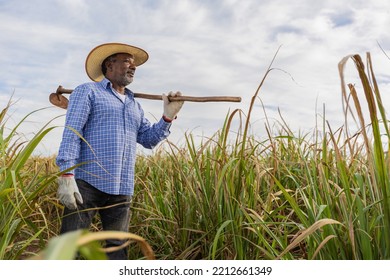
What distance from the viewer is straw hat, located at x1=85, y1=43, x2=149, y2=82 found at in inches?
164

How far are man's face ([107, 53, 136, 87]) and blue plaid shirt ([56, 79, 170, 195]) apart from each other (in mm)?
117

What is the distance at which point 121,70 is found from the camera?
4039 mm

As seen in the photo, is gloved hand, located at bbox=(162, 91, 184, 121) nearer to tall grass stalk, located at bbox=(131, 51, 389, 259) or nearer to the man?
the man

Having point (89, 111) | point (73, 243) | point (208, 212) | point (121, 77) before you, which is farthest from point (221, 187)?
point (73, 243)

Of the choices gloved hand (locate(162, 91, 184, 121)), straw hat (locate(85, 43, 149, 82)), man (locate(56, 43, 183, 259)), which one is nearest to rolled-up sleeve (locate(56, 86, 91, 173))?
man (locate(56, 43, 183, 259))

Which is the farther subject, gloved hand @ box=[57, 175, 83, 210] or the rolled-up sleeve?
the rolled-up sleeve

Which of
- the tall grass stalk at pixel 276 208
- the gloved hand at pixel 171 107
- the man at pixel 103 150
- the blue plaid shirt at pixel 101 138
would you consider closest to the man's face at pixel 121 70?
the man at pixel 103 150

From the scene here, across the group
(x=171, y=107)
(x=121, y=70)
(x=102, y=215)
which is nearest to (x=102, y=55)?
(x=121, y=70)

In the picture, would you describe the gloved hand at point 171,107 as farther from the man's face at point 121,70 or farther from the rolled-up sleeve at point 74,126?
the rolled-up sleeve at point 74,126

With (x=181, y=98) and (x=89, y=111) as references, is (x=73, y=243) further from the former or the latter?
(x=181, y=98)

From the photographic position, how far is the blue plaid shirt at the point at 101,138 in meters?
3.52

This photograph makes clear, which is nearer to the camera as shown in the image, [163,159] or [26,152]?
[26,152]

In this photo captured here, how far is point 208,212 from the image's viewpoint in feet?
9.30

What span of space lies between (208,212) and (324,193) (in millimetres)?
903
